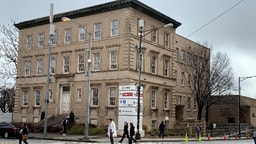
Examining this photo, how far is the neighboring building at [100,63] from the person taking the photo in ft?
139

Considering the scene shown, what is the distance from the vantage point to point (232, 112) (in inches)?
2707

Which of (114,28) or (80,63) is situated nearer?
(114,28)

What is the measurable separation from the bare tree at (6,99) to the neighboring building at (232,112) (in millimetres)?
45330

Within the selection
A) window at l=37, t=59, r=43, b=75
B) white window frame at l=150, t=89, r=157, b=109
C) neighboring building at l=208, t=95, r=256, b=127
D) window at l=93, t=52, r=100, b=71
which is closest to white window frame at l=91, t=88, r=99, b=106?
window at l=93, t=52, r=100, b=71

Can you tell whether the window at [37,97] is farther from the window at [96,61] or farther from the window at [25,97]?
the window at [96,61]

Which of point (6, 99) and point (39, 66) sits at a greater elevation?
point (39, 66)

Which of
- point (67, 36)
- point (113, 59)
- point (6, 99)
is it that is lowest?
point (6, 99)

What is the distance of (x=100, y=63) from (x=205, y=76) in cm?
1951

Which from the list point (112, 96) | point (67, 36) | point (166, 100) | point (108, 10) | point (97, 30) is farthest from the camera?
point (166, 100)

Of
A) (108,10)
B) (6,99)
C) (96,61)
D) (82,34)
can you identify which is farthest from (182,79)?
(6,99)

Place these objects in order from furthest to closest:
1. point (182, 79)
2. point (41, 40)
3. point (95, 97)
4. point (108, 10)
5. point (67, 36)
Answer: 1. point (182, 79)
2. point (41, 40)
3. point (67, 36)
4. point (95, 97)
5. point (108, 10)

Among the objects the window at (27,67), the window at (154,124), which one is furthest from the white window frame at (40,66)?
the window at (154,124)

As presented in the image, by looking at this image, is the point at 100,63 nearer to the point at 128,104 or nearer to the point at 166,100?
the point at 128,104

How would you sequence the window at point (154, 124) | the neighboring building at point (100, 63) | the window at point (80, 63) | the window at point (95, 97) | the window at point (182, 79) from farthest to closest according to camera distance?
the window at point (182, 79) < the window at point (80, 63) < the window at point (154, 124) < the window at point (95, 97) < the neighboring building at point (100, 63)
